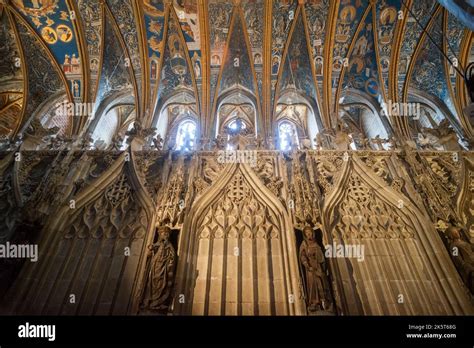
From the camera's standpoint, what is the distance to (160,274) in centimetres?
431

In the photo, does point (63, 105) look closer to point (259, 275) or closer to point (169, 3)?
point (169, 3)

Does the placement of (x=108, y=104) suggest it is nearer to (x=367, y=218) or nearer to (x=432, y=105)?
(x=367, y=218)

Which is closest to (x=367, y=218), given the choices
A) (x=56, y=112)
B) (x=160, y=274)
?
(x=160, y=274)

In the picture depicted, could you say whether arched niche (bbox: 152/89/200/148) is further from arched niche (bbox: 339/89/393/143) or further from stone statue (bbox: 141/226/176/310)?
arched niche (bbox: 339/89/393/143)

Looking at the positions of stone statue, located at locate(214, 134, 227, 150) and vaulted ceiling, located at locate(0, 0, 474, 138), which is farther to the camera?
vaulted ceiling, located at locate(0, 0, 474, 138)

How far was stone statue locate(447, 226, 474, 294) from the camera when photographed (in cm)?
439

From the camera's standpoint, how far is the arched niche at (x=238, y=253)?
4.31 metres

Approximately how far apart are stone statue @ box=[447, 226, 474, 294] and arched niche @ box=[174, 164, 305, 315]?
277cm

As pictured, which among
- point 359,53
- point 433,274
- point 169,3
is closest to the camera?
point 433,274

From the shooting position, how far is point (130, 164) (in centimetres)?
609

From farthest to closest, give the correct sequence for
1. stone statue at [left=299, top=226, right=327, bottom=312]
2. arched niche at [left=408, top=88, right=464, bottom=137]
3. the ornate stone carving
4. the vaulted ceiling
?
arched niche at [left=408, top=88, right=464, bottom=137]
the vaulted ceiling
the ornate stone carving
stone statue at [left=299, top=226, right=327, bottom=312]

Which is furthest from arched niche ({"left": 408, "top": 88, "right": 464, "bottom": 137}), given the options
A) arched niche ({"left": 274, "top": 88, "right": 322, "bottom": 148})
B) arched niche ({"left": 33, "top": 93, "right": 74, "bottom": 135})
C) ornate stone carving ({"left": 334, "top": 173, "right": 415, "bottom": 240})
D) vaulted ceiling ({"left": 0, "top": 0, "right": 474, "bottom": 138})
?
arched niche ({"left": 33, "top": 93, "right": 74, "bottom": 135})
